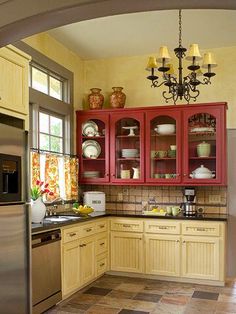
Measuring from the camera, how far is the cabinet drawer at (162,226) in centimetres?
496

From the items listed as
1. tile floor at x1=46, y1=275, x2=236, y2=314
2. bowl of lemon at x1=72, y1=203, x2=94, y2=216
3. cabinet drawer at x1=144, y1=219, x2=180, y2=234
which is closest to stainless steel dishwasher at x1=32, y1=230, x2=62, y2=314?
tile floor at x1=46, y1=275, x2=236, y2=314

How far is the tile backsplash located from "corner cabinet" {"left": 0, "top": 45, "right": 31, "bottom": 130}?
2576 millimetres

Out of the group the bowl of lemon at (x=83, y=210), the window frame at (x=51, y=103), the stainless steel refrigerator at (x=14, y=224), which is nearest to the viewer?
the stainless steel refrigerator at (x=14, y=224)

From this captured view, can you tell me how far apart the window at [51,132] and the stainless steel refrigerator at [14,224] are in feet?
5.65

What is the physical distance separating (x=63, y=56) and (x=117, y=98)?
937 mm

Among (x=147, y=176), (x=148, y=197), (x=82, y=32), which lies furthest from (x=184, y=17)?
(x=148, y=197)

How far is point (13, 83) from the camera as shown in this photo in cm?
338

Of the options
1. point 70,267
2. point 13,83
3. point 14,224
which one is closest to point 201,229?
point 70,267

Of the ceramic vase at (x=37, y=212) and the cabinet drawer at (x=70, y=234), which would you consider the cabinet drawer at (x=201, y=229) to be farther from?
the ceramic vase at (x=37, y=212)

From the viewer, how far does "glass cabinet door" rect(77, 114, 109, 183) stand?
565 cm

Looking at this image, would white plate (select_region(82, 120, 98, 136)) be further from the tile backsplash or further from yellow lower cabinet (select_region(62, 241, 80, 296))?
yellow lower cabinet (select_region(62, 241, 80, 296))

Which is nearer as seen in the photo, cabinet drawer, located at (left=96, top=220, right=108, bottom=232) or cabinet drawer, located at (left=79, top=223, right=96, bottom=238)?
cabinet drawer, located at (left=79, top=223, right=96, bottom=238)

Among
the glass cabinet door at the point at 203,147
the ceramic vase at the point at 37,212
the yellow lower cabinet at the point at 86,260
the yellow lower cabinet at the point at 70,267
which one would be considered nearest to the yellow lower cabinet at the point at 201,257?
the glass cabinet door at the point at 203,147

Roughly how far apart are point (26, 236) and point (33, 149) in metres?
1.62
